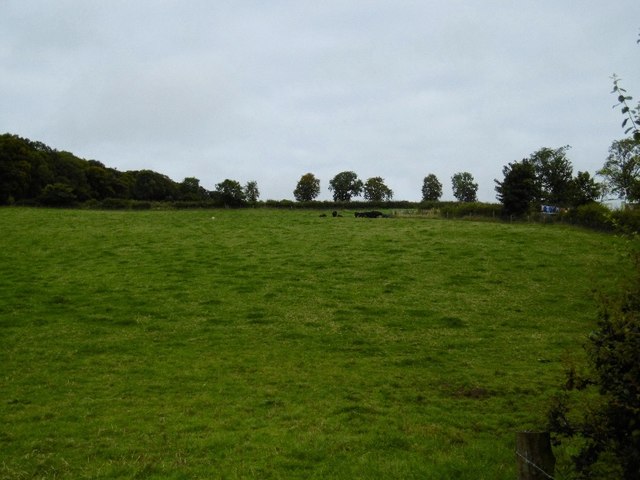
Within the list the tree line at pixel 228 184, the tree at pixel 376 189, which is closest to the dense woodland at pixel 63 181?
the tree line at pixel 228 184

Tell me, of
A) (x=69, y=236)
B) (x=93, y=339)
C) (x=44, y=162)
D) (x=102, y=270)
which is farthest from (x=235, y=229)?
→ (x=44, y=162)

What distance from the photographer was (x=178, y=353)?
54.8ft

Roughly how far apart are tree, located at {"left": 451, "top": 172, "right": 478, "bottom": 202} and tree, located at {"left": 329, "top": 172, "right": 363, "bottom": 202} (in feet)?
113

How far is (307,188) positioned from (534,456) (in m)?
152

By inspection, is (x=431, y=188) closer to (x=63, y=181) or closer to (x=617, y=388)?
(x=63, y=181)

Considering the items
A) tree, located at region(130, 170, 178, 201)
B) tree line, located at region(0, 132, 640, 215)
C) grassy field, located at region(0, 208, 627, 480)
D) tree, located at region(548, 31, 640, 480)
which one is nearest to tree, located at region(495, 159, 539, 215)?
tree line, located at region(0, 132, 640, 215)

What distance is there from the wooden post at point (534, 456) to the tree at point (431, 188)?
15577 cm

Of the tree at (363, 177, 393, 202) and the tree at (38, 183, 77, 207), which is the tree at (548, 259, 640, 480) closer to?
the tree at (38, 183, 77, 207)

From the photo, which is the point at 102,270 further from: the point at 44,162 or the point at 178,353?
the point at 44,162

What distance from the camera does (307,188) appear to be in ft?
515

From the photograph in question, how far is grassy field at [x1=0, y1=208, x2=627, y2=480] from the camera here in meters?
9.87

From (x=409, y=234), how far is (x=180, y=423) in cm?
3140

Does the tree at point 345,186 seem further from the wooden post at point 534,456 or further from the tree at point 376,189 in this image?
the wooden post at point 534,456

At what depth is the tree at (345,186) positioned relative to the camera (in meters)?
154
